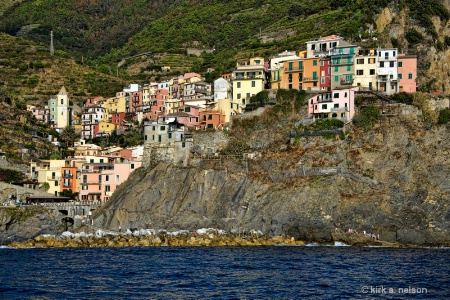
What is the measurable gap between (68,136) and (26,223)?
42673 millimetres

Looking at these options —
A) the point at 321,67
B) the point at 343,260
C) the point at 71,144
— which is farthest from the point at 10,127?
the point at 343,260

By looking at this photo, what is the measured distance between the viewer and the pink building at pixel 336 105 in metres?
93.2

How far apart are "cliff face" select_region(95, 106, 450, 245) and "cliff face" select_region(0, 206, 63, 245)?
5900mm

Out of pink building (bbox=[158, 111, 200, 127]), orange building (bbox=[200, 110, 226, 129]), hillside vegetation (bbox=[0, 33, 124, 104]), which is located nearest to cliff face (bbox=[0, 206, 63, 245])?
pink building (bbox=[158, 111, 200, 127])

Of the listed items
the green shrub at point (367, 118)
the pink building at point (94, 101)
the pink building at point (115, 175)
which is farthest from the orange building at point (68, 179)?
the green shrub at point (367, 118)

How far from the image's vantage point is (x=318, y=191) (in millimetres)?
84625

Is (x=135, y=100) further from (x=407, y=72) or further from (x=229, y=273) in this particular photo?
(x=229, y=273)

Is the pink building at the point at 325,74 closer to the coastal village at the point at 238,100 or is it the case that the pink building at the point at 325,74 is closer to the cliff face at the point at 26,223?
the coastal village at the point at 238,100

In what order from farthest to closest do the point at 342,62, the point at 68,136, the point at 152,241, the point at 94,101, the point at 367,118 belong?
1. the point at 94,101
2. the point at 68,136
3. the point at 342,62
4. the point at 367,118
5. the point at 152,241

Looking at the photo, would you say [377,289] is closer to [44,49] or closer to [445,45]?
[445,45]

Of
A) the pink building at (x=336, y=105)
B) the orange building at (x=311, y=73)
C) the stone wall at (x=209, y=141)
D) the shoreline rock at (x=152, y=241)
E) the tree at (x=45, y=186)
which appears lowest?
the shoreline rock at (x=152, y=241)

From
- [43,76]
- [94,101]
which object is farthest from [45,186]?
[43,76]

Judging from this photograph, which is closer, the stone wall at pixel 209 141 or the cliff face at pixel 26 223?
the cliff face at pixel 26 223

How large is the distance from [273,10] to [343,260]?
398 feet
